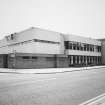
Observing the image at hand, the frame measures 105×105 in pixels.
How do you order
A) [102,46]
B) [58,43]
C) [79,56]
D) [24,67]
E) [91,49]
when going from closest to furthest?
[24,67] < [58,43] < [79,56] < [91,49] < [102,46]

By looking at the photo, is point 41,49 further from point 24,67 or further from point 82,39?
point 82,39

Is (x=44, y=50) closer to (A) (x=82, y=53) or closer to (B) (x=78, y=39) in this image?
(B) (x=78, y=39)

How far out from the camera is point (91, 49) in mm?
42344

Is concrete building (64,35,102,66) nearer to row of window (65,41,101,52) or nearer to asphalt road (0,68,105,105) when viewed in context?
row of window (65,41,101,52)

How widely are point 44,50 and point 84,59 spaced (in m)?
16.5

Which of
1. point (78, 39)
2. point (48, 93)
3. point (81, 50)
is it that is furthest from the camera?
point (81, 50)

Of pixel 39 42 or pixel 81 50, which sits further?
pixel 81 50

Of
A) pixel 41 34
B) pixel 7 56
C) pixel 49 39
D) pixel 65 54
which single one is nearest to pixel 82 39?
pixel 65 54

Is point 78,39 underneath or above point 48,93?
above

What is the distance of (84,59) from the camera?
1535 inches

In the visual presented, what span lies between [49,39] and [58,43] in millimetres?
3451

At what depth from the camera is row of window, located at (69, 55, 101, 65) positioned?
3505 centimetres

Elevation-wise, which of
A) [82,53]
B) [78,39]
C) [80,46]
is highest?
[78,39]

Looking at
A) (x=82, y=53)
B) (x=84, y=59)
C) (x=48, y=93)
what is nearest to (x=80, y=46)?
(x=82, y=53)
